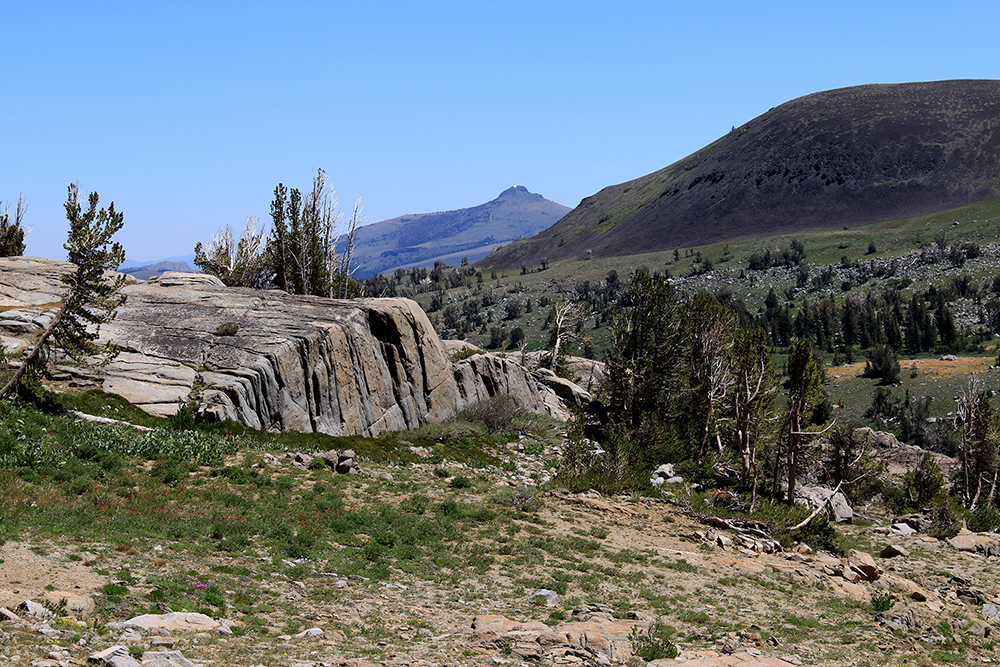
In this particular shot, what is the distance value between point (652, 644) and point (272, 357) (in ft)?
61.1

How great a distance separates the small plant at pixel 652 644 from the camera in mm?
11773

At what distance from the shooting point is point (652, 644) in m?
12.1

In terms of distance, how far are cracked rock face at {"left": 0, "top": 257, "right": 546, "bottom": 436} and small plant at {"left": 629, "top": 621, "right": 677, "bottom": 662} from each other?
15689mm

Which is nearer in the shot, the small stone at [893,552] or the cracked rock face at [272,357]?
the small stone at [893,552]

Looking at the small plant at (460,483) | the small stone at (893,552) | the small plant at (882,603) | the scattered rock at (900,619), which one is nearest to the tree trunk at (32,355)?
the small plant at (460,483)

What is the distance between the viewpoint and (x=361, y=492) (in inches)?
806

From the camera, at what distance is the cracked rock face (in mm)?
25062

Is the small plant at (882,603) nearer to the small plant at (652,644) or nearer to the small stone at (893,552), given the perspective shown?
the small plant at (652,644)

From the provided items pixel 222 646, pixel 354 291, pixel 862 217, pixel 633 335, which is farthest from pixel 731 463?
pixel 862 217

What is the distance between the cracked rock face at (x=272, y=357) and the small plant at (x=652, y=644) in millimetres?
15689

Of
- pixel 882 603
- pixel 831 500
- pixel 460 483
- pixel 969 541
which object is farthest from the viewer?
pixel 831 500

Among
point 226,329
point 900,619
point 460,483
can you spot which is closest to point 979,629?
point 900,619

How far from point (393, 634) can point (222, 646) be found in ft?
8.97

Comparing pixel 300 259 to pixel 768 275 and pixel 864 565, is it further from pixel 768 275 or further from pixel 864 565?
pixel 768 275
